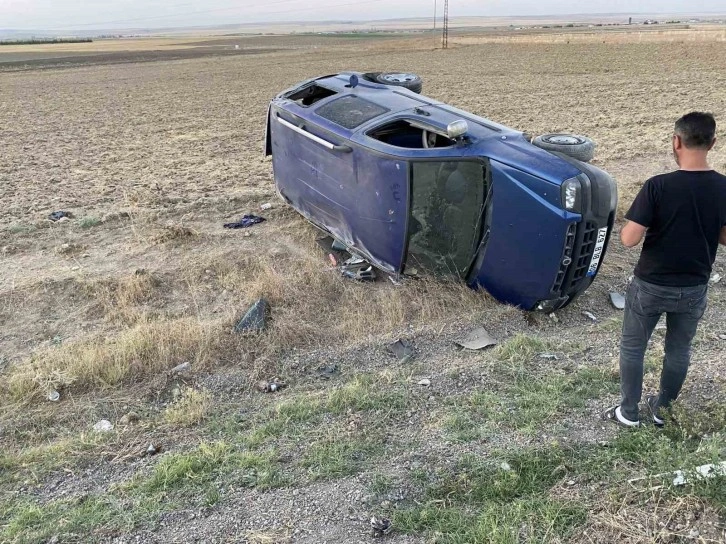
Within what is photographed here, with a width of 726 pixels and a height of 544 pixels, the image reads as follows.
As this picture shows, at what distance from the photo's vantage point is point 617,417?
332cm

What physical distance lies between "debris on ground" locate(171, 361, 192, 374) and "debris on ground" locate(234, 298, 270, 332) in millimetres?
520

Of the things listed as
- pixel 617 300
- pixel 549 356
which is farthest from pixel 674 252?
pixel 617 300

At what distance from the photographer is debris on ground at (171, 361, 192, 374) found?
445cm

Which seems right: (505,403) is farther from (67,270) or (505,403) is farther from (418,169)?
(67,270)

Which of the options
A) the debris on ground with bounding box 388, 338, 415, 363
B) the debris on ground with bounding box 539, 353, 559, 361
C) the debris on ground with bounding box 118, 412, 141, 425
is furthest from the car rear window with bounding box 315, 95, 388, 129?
the debris on ground with bounding box 118, 412, 141, 425

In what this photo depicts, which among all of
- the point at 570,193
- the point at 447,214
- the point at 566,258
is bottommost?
the point at 566,258

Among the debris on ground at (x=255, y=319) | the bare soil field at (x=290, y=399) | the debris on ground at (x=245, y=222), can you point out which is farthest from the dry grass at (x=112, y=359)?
the debris on ground at (x=245, y=222)

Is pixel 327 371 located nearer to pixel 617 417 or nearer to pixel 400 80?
pixel 617 417

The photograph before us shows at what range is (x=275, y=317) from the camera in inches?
206

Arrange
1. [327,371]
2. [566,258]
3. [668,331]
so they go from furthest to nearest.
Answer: [566,258] → [327,371] → [668,331]

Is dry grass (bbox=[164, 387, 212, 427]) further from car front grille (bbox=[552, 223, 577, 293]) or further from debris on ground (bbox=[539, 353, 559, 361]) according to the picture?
car front grille (bbox=[552, 223, 577, 293])

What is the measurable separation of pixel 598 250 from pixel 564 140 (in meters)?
0.95

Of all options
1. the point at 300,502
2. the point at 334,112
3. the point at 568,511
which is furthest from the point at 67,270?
the point at 568,511

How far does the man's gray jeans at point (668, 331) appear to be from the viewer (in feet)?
9.99
